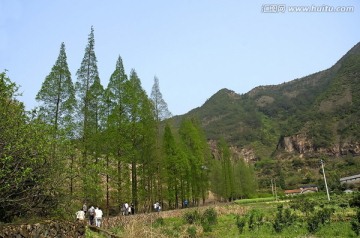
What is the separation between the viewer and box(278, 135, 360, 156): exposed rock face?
365ft

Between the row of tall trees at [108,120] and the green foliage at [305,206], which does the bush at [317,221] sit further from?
the row of tall trees at [108,120]

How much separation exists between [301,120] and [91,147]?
13024cm

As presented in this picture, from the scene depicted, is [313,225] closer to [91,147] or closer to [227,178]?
[91,147]

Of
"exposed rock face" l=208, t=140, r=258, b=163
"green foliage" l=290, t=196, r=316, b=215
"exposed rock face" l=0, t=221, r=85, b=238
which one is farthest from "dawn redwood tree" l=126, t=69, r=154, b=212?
"exposed rock face" l=208, t=140, r=258, b=163

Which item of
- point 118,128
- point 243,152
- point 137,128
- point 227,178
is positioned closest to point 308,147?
point 243,152

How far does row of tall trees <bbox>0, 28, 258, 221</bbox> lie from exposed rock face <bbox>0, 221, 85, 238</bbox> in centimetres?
136

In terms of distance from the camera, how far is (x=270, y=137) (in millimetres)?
165250

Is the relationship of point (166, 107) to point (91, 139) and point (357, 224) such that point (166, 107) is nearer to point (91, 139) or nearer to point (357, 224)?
point (91, 139)

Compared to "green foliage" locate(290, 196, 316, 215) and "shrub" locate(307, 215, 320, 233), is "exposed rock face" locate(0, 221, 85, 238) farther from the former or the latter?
"green foliage" locate(290, 196, 316, 215)

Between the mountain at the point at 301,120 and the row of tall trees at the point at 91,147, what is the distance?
4182cm

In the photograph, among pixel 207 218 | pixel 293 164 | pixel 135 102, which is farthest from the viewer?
pixel 293 164

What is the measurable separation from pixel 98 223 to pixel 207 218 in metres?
6.96

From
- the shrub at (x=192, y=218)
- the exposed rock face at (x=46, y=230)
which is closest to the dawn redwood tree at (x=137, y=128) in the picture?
the shrub at (x=192, y=218)

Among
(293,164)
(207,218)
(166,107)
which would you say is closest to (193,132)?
(166,107)
